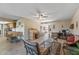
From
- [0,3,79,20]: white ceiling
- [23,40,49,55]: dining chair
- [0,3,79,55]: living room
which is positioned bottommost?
[23,40,49,55]: dining chair

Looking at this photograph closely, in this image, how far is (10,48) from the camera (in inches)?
69.3

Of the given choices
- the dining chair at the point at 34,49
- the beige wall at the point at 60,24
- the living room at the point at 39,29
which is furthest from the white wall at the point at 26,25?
the beige wall at the point at 60,24

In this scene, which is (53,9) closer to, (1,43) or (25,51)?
(25,51)

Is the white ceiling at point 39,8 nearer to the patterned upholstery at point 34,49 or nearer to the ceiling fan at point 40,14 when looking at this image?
the ceiling fan at point 40,14

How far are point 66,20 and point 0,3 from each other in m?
0.96

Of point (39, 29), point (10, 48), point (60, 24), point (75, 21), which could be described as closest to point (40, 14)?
point (39, 29)

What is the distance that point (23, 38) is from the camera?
69.4 inches

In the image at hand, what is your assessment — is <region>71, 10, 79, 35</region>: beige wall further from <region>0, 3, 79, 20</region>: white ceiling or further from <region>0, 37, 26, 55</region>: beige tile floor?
<region>0, 37, 26, 55</region>: beige tile floor

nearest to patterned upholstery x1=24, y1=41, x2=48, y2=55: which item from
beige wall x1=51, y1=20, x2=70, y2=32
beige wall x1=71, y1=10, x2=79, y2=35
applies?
beige wall x1=51, y1=20, x2=70, y2=32

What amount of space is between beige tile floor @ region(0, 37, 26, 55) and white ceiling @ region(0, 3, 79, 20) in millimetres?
375

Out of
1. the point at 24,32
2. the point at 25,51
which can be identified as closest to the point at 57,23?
the point at 24,32

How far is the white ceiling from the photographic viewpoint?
67.3 inches

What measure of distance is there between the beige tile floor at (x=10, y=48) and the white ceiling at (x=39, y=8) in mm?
375

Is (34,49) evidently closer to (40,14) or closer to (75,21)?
(40,14)
